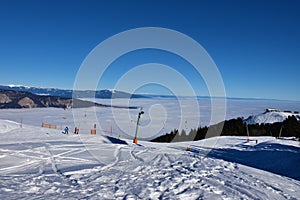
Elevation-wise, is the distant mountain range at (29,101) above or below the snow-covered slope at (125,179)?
above

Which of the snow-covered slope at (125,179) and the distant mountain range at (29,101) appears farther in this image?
the distant mountain range at (29,101)

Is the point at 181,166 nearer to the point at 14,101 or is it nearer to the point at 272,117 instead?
the point at 272,117

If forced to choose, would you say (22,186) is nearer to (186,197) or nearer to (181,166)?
(186,197)

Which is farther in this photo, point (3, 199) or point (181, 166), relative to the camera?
point (181, 166)

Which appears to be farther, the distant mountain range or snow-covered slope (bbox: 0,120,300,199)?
the distant mountain range

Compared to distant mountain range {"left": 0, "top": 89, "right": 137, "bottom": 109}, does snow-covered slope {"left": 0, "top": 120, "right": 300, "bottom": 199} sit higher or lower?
lower

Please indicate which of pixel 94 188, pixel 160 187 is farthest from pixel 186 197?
pixel 94 188

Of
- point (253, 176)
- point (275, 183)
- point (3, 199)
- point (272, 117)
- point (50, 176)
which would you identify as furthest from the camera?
point (272, 117)

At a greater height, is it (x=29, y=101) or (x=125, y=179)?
(x=29, y=101)

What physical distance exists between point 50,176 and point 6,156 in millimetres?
4087

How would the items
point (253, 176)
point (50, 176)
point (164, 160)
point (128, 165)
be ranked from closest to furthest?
point (50, 176) < point (253, 176) < point (128, 165) < point (164, 160)

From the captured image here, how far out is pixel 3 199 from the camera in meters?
5.17

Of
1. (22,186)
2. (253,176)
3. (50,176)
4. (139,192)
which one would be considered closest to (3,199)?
(22,186)

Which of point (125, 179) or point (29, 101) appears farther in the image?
point (29, 101)
